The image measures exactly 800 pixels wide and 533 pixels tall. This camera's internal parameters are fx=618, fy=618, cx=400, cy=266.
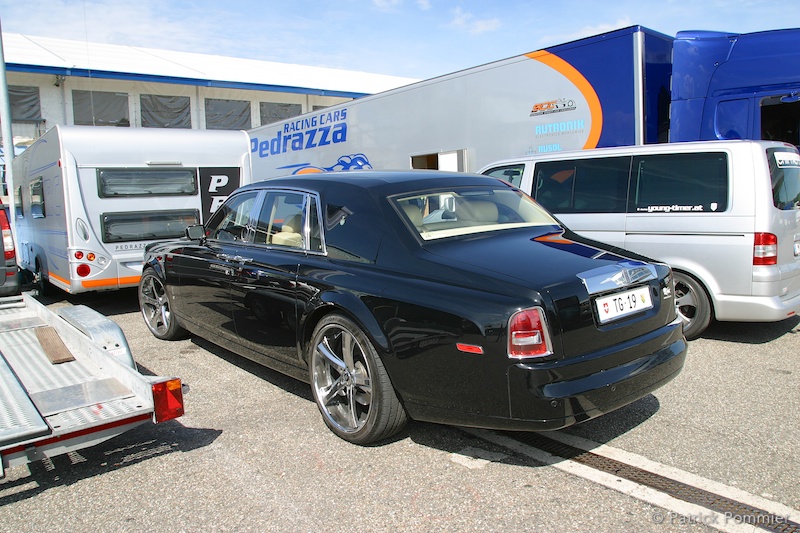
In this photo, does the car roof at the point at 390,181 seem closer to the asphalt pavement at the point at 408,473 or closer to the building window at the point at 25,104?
the asphalt pavement at the point at 408,473

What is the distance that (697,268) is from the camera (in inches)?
219

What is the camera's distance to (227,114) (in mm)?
24703

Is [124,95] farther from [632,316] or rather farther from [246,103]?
[632,316]

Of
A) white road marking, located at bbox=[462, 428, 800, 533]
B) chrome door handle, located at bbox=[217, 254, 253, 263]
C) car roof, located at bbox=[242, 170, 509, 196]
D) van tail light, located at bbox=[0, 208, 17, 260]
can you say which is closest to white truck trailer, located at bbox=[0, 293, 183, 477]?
chrome door handle, located at bbox=[217, 254, 253, 263]

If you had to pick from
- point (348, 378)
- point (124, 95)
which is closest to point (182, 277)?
point (348, 378)

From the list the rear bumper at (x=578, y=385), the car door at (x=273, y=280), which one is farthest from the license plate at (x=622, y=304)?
the car door at (x=273, y=280)

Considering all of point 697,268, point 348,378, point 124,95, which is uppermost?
point 124,95

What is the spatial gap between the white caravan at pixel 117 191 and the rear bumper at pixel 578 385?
665 centimetres

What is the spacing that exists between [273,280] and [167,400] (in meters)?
1.15

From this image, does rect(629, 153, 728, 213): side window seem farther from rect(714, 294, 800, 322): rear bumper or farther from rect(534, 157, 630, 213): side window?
rect(714, 294, 800, 322): rear bumper

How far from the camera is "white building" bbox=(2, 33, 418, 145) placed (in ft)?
67.3

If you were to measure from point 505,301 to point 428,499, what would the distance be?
1014 mm

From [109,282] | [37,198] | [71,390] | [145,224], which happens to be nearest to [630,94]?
[71,390]

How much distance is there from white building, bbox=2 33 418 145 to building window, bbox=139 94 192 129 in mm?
35
